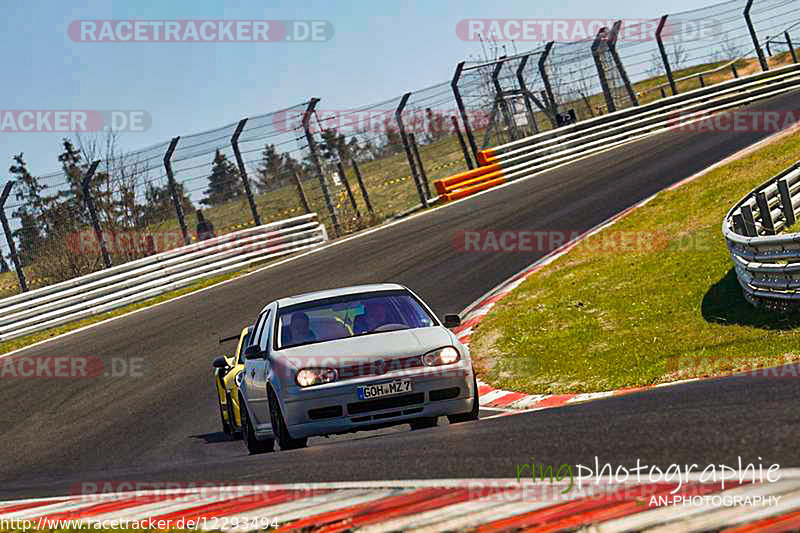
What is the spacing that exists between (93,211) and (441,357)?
1683 cm

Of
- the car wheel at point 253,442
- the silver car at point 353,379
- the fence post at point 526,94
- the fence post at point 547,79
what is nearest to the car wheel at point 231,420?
the car wheel at point 253,442

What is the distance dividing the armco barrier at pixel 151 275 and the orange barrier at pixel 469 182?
3.67 meters

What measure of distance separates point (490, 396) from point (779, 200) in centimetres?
750

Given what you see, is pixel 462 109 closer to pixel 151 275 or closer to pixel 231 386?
pixel 151 275

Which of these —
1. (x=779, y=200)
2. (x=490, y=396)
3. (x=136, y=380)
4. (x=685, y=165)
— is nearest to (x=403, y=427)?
(x=490, y=396)

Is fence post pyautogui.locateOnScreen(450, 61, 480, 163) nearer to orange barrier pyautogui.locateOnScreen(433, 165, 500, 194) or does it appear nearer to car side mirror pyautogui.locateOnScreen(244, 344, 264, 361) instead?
orange barrier pyautogui.locateOnScreen(433, 165, 500, 194)

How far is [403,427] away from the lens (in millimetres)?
11016

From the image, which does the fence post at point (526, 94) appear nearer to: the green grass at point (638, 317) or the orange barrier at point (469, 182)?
the orange barrier at point (469, 182)

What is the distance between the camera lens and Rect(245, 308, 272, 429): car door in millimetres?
9461

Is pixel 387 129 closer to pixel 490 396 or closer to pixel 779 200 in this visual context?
pixel 779 200

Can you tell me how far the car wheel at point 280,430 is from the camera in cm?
898

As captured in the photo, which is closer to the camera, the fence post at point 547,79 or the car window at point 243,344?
the car window at point 243,344

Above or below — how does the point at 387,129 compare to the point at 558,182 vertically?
above

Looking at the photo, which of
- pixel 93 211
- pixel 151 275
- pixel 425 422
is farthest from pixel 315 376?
pixel 93 211
